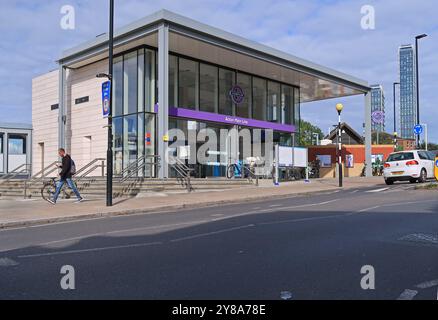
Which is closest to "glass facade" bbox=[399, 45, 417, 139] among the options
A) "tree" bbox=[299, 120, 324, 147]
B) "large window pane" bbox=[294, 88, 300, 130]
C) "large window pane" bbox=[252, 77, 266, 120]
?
"large window pane" bbox=[294, 88, 300, 130]

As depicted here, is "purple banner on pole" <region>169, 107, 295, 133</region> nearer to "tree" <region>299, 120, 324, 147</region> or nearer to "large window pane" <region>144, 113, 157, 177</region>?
"large window pane" <region>144, 113, 157, 177</region>

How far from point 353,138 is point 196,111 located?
4196 centimetres

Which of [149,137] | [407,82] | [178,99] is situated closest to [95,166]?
[149,137]

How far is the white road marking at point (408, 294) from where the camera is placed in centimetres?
462

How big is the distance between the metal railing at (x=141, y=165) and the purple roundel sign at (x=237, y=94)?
805 cm

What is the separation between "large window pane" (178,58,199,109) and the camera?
989 inches

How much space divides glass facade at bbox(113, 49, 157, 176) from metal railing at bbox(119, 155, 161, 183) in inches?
9.5

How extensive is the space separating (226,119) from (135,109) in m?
5.91

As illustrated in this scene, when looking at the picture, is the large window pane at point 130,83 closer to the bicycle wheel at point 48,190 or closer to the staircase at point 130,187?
the staircase at point 130,187

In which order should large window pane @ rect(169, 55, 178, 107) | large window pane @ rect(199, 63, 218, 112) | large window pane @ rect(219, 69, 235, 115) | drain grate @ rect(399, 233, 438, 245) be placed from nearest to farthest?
drain grate @ rect(399, 233, 438, 245) → large window pane @ rect(169, 55, 178, 107) → large window pane @ rect(199, 63, 218, 112) → large window pane @ rect(219, 69, 235, 115)

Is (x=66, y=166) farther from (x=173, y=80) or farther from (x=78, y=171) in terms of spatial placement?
(x=173, y=80)

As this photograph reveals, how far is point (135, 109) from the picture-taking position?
23.4 m
